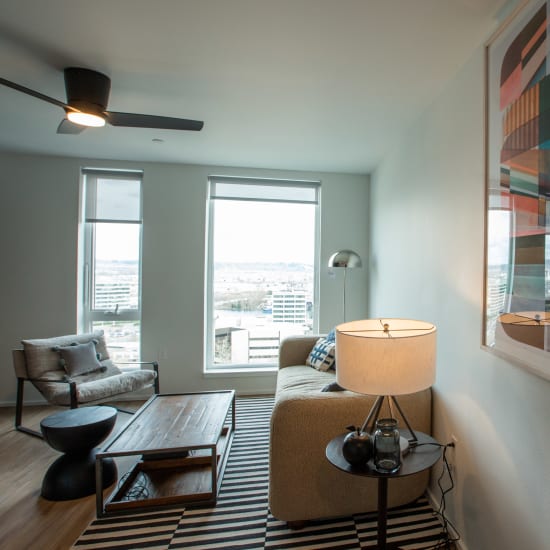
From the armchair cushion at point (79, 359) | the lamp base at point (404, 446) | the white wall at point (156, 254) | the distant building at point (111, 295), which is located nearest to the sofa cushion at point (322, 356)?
the white wall at point (156, 254)

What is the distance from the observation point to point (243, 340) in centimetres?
359

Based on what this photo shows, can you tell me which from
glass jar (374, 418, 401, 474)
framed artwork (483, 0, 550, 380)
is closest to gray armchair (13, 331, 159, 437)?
glass jar (374, 418, 401, 474)

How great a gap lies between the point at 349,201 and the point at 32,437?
380 cm

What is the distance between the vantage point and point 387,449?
4.14 feet

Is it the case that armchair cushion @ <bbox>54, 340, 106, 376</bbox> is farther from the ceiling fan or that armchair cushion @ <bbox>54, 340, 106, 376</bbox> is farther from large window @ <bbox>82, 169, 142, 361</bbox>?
the ceiling fan

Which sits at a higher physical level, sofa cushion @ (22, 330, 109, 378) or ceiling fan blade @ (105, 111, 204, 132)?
ceiling fan blade @ (105, 111, 204, 132)

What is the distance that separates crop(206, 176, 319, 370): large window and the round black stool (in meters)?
1.58

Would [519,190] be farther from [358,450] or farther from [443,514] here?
[443,514]

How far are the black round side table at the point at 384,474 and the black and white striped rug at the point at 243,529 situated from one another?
42 cm

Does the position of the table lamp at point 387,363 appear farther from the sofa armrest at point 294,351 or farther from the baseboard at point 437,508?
the sofa armrest at point 294,351

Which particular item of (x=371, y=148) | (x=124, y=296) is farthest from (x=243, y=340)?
(x=371, y=148)

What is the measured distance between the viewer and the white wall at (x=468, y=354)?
3.75 ft

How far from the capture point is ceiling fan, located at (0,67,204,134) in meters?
1.75

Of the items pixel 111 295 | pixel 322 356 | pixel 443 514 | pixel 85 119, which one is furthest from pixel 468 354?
pixel 111 295
